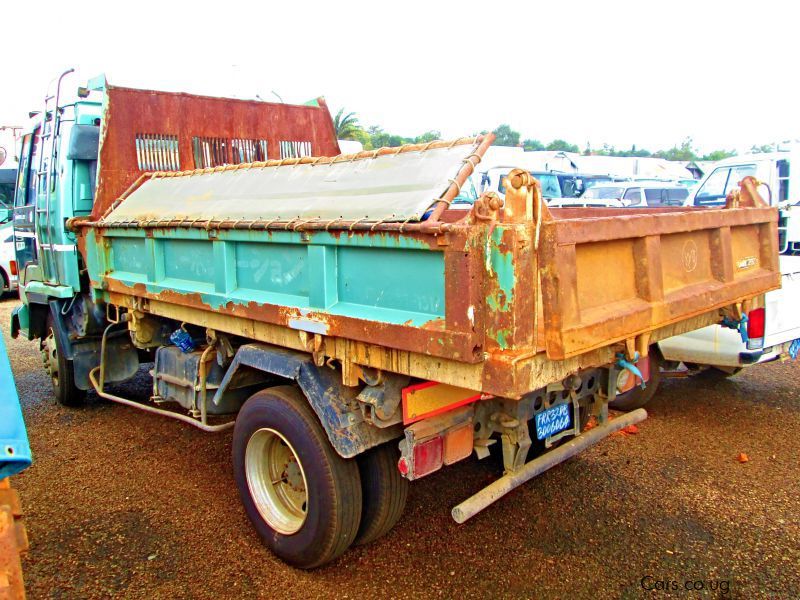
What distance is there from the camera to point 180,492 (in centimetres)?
409

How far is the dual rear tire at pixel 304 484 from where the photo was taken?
299 centimetres

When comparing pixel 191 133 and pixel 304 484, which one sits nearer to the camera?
pixel 304 484

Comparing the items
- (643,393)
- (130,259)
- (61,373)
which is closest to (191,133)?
(130,259)

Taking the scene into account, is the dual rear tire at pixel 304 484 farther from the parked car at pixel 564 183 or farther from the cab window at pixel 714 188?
the parked car at pixel 564 183

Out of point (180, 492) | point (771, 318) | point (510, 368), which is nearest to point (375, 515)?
point (510, 368)

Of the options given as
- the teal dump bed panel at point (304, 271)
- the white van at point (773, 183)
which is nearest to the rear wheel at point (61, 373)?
the teal dump bed panel at point (304, 271)

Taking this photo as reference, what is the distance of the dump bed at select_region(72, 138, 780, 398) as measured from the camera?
Answer: 227 centimetres

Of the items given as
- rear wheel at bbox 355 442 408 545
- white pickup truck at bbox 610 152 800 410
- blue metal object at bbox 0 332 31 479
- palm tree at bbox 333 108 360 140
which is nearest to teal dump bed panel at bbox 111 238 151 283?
rear wheel at bbox 355 442 408 545

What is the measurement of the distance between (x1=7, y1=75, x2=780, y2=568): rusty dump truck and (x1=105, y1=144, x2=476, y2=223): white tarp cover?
→ 1 centimetres

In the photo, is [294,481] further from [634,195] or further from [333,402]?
[634,195]

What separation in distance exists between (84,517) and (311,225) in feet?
7.90

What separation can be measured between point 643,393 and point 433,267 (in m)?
3.45

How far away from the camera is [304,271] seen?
2984 millimetres

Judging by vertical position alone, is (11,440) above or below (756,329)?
above
